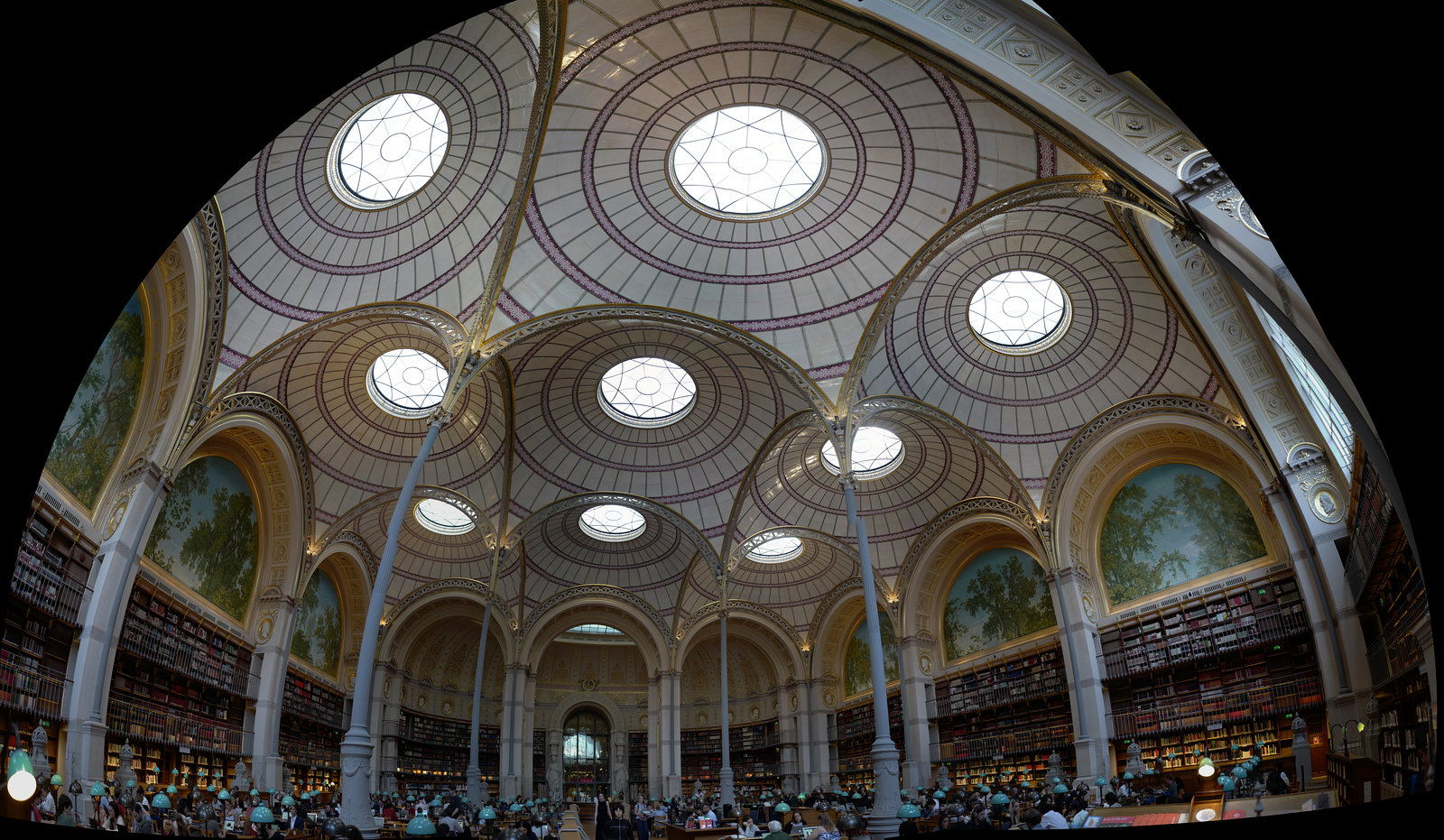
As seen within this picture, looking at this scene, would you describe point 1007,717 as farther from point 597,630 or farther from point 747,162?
point 597,630

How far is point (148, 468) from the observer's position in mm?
A: 16250

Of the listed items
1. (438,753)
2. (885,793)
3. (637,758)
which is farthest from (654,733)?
(885,793)

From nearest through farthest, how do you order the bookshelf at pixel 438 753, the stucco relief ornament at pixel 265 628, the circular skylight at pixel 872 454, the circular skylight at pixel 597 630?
1. the stucco relief ornament at pixel 265 628
2. the circular skylight at pixel 872 454
3. the bookshelf at pixel 438 753
4. the circular skylight at pixel 597 630

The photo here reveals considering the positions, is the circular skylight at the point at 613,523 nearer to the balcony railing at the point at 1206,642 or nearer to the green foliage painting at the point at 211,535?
the green foliage painting at the point at 211,535

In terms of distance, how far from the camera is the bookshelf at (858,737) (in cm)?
3069

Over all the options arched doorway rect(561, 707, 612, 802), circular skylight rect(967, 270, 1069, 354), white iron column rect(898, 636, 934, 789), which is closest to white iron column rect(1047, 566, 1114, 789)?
white iron column rect(898, 636, 934, 789)

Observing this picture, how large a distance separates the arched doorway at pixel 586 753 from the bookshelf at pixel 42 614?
2478 centimetres

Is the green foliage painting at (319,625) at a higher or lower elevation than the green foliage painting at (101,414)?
lower

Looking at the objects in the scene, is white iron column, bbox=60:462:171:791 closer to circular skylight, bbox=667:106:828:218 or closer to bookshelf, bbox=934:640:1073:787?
circular skylight, bbox=667:106:828:218

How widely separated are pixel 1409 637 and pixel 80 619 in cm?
2361

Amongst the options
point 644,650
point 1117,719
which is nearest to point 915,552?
point 1117,719

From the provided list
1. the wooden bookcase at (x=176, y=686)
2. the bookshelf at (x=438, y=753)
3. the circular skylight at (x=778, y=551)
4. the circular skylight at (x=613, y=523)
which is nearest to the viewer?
the wooden bookcase at (x=176, y=686)

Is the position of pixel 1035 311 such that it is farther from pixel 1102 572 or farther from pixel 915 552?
pixel 915 552

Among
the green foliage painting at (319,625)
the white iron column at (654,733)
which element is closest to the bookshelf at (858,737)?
the white iron column at (654,733)
